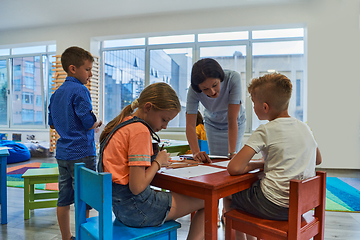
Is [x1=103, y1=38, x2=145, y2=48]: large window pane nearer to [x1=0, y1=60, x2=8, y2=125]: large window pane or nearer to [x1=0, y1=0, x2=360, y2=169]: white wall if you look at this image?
[x1=0, y1=0, x2=360, y2=169]: white wall

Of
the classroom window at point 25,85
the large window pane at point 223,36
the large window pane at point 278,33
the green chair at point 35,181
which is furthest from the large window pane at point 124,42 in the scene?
the green chair at point 35,181

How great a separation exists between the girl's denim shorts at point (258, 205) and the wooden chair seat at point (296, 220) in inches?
0.9

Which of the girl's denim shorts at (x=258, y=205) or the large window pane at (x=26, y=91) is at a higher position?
the large window pane at (x=26, y=91)

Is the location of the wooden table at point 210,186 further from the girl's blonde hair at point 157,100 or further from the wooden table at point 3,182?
the wooden table at point 3,182

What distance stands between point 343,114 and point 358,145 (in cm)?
63

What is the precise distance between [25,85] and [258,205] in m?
8.67

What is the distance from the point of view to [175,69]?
21.4 feet

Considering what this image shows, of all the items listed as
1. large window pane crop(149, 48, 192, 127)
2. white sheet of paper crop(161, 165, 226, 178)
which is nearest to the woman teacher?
white sheet of paper crop(161, 165, 226, 178)

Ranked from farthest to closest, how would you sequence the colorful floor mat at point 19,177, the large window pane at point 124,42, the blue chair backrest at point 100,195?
1. the large window pane at point 124,42
2. the colorful floor mat at point 19,177
3. the blue chair backrest at point 100,195

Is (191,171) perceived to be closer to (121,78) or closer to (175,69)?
(175,69)

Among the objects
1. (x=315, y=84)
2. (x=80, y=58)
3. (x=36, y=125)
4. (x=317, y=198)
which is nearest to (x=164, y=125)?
(x=317, y=198)

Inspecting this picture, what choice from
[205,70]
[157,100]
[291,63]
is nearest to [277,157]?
[157,100]

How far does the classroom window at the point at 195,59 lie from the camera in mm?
5855

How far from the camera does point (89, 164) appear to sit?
6.53ft
